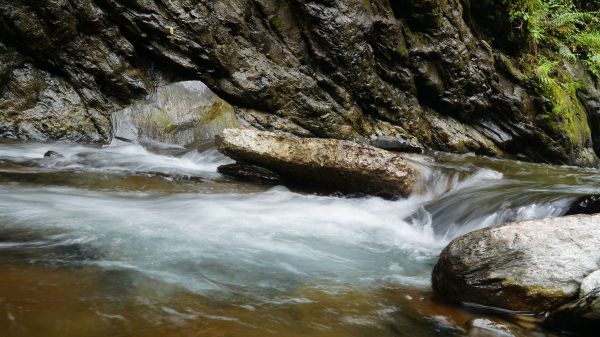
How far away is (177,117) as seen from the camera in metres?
8.41

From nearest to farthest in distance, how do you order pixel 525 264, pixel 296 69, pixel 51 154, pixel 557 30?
pixel 525 264, pixel 51 154, pixel 296 69, pixel 557 30

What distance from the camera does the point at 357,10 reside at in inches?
381

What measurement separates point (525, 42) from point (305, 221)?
9962 millimetres

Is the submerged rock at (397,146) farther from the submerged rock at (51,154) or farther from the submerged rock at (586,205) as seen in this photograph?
the submerged rock at (51,154)

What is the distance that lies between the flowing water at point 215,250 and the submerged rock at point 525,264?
14cm

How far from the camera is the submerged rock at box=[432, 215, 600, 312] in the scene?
2783 mm

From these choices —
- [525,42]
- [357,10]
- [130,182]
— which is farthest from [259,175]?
[525,42]

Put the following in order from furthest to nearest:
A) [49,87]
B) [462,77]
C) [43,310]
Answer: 1. [462,77]
2. [49,87]
3. [43,310]

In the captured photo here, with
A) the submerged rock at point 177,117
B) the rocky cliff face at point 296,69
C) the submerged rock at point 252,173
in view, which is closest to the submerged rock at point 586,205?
the submerged rock at point 252,173

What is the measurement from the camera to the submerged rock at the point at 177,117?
8.11 metres

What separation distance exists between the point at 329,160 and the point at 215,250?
7.21 feet

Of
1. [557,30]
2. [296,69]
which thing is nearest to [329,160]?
[296,69]

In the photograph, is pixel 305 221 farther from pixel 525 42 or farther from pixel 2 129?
pixel 525 42

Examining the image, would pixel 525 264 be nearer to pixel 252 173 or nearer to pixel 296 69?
pixel 252 173
